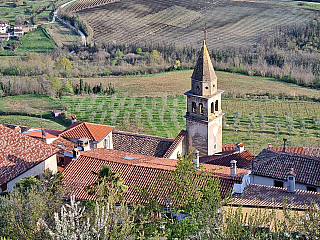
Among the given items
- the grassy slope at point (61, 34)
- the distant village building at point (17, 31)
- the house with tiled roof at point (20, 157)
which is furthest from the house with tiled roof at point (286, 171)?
the distant village building at point (17, 31)

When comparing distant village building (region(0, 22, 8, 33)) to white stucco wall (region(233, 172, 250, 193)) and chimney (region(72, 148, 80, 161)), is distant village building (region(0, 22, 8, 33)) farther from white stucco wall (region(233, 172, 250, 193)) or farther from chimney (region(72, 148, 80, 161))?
white stucco wall (region(233, 172, 250, 193))

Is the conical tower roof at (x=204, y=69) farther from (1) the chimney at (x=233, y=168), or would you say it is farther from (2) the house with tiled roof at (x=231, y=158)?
(1) the chimney at (x=233, y=168)

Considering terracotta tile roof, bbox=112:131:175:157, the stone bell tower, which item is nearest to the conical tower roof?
the stone bell tower

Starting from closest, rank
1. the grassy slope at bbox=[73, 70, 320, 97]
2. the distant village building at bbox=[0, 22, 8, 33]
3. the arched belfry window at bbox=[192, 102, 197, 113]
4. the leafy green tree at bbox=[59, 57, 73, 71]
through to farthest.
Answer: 1. the arched belfry window at bbox=[192, 102, 197, 113]
2. the grassy slope at bbox=[73, 70, 320, 97]
3. the leafy green tree at bbox=[59, 57, 73, 71]
4. the distant village building at bbox=[0, 22, 8, 33]

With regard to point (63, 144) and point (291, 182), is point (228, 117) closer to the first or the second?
point (63, 144)

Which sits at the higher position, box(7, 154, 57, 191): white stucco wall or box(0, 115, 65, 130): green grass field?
box(7, 154, 57, 191): white stucco wall
